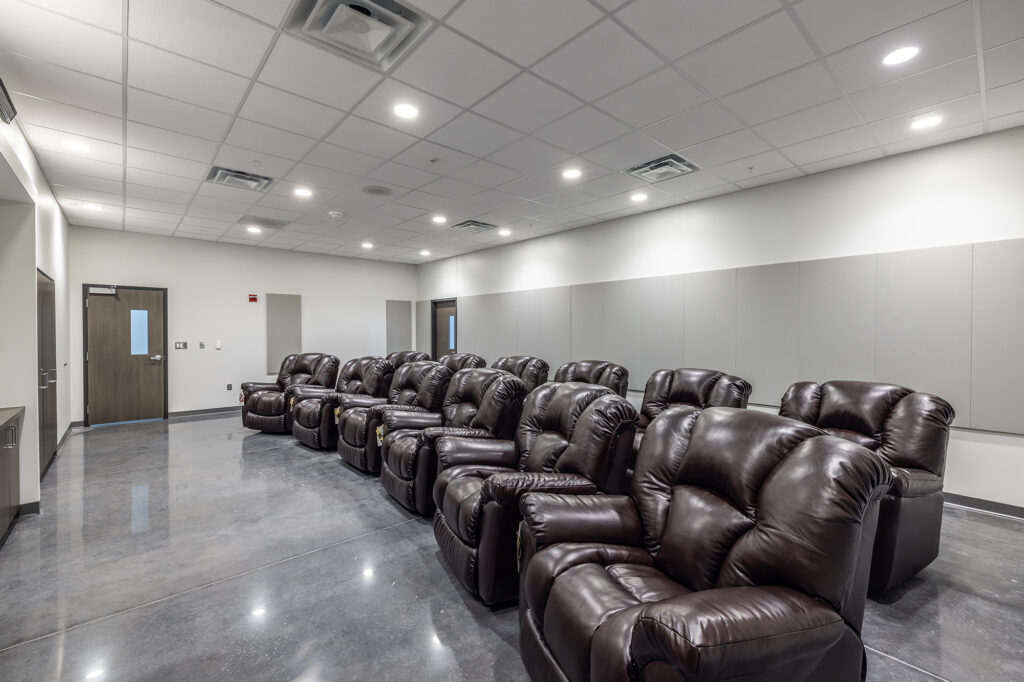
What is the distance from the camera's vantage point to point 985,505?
144 inches

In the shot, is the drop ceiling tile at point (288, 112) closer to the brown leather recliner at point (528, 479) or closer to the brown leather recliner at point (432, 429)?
the brown leather recliner at point (432, 429)

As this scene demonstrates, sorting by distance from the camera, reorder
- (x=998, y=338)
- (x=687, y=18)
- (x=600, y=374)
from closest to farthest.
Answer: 1. (x=687, y=18)
2. (x=998, y=338)
3. (x=600, y=374)

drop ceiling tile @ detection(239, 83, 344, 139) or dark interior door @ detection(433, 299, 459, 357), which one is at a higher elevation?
drop ceiling tile @ detection(239, 83, 344, 139)

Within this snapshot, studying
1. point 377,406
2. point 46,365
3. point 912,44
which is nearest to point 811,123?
point 912,44

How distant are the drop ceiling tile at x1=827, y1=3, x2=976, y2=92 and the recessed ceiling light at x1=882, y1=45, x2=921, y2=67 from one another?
0.02 m

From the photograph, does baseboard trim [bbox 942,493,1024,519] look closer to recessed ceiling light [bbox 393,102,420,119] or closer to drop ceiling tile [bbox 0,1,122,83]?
recessed ceiling light [bbox 393,102,420,119]

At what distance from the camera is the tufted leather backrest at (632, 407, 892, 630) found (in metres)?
1.33

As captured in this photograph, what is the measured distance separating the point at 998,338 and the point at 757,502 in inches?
143

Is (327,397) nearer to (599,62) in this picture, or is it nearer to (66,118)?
(66,118)

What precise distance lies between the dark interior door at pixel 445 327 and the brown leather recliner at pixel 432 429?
Answer: 5.26 metres

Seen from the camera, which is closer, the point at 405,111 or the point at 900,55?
the point at 900,55

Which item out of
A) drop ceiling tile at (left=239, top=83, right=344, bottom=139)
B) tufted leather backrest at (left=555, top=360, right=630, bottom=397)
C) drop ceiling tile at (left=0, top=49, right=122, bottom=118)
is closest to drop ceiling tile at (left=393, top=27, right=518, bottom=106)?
drop ceiling tile at (left=239, top=83, right=344, bottom=139)

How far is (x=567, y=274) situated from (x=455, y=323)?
3130 mm

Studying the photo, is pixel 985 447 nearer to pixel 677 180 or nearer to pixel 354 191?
pixel 677 180
